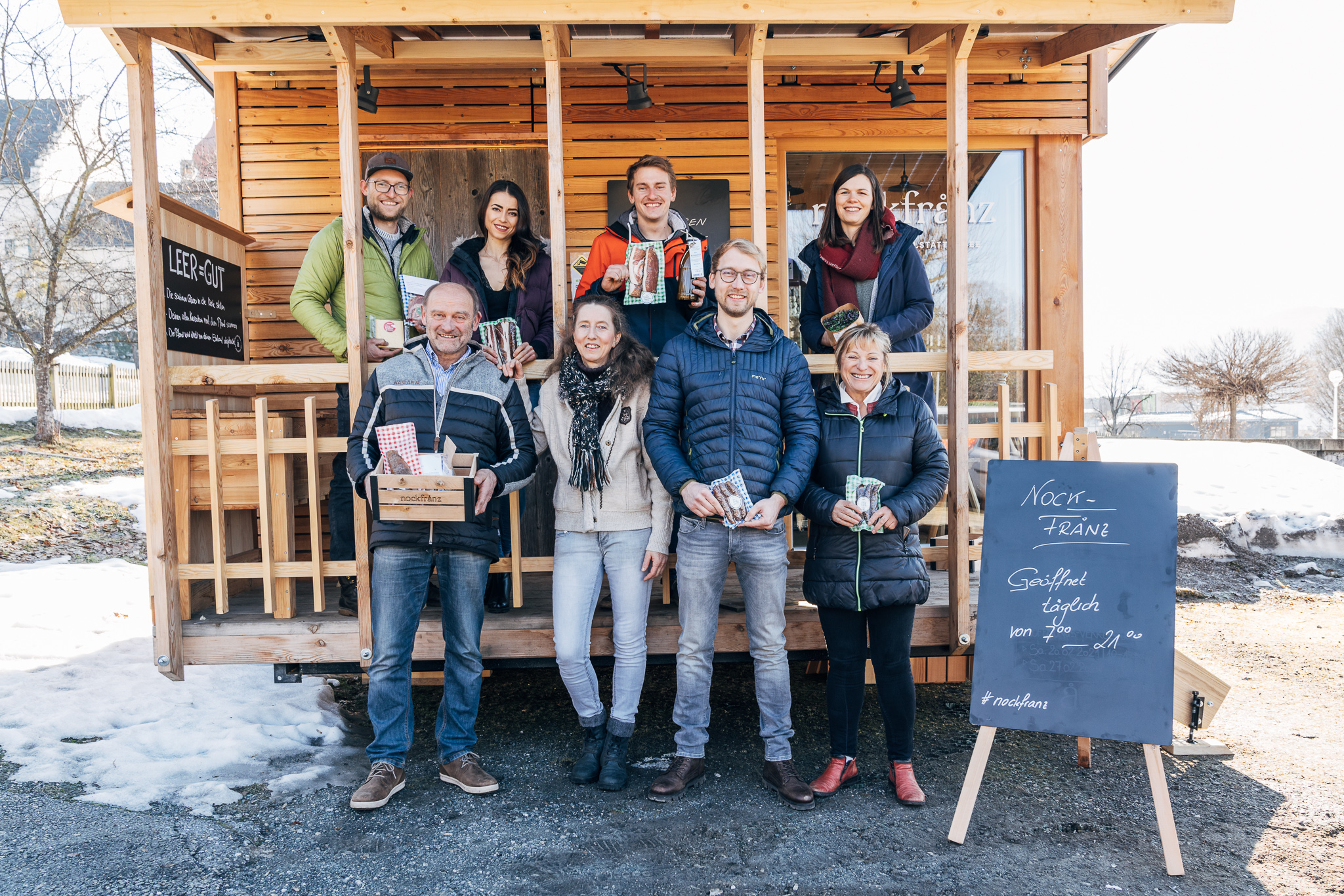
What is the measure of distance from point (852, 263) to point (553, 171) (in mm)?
1419

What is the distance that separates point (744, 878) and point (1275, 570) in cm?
827

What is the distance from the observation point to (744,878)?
2752mm

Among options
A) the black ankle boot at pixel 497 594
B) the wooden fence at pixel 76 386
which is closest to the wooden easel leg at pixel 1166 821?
the black ankle boot at pixel 497 594

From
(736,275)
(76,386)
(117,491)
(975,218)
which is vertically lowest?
(117,491)

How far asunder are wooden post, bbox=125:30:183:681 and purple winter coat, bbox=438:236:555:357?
1198 millimetres

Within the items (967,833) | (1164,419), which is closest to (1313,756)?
(967,833)

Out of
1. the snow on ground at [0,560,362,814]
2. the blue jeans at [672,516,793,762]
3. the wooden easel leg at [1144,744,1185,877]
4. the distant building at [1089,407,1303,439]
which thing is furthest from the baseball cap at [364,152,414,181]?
the distant building at [1089,407,1303,439]

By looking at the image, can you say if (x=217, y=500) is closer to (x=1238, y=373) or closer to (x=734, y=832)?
(x=734, y=832)

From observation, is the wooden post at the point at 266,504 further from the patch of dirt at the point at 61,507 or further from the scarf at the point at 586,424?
the patch of dirt at the point at 61,507

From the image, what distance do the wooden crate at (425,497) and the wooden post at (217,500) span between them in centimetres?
97

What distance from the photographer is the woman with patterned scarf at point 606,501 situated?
3.18 metres

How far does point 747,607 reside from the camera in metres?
3.14

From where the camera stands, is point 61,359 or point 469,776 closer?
point 469,776

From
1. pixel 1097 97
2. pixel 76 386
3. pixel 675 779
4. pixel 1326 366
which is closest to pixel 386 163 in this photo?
pixel 675 779
